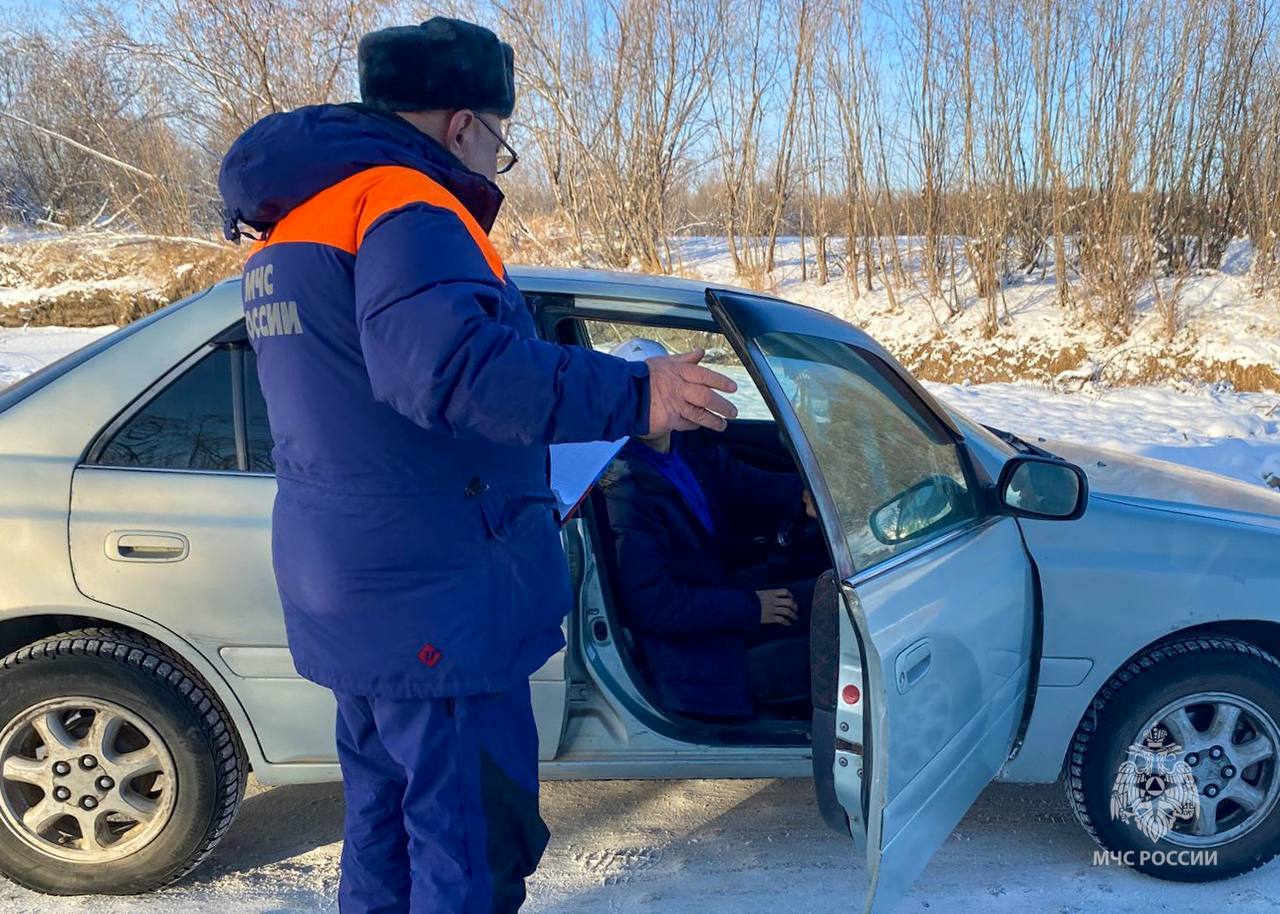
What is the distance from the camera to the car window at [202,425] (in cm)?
238

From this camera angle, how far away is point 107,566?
7.55 feet

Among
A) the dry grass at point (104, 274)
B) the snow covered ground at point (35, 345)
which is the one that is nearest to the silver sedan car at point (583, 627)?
the snow covered ground at point (35, 345)

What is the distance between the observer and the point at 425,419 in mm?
1363

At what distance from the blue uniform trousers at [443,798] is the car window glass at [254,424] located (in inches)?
35.0

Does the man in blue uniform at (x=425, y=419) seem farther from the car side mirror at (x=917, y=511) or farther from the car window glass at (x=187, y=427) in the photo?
the car window glass at (x=187, y=427)

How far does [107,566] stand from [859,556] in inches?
69.4

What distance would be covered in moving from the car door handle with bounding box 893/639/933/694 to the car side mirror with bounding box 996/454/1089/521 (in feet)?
1.92

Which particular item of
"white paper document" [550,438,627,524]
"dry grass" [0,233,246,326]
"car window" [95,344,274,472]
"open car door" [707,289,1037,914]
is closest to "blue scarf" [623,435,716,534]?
"white paper document" [550,438,627,524]

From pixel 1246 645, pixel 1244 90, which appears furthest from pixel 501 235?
pixel 1246 645

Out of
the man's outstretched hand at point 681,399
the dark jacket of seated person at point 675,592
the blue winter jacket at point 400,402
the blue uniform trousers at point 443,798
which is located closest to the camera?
the blue winter jacket at point 400,402

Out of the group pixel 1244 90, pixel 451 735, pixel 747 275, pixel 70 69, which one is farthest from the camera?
pixel 70 69

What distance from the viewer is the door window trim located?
7.75 ft

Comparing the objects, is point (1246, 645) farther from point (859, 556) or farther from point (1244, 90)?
point (1244, 90)

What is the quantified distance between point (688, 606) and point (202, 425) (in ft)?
4.44
